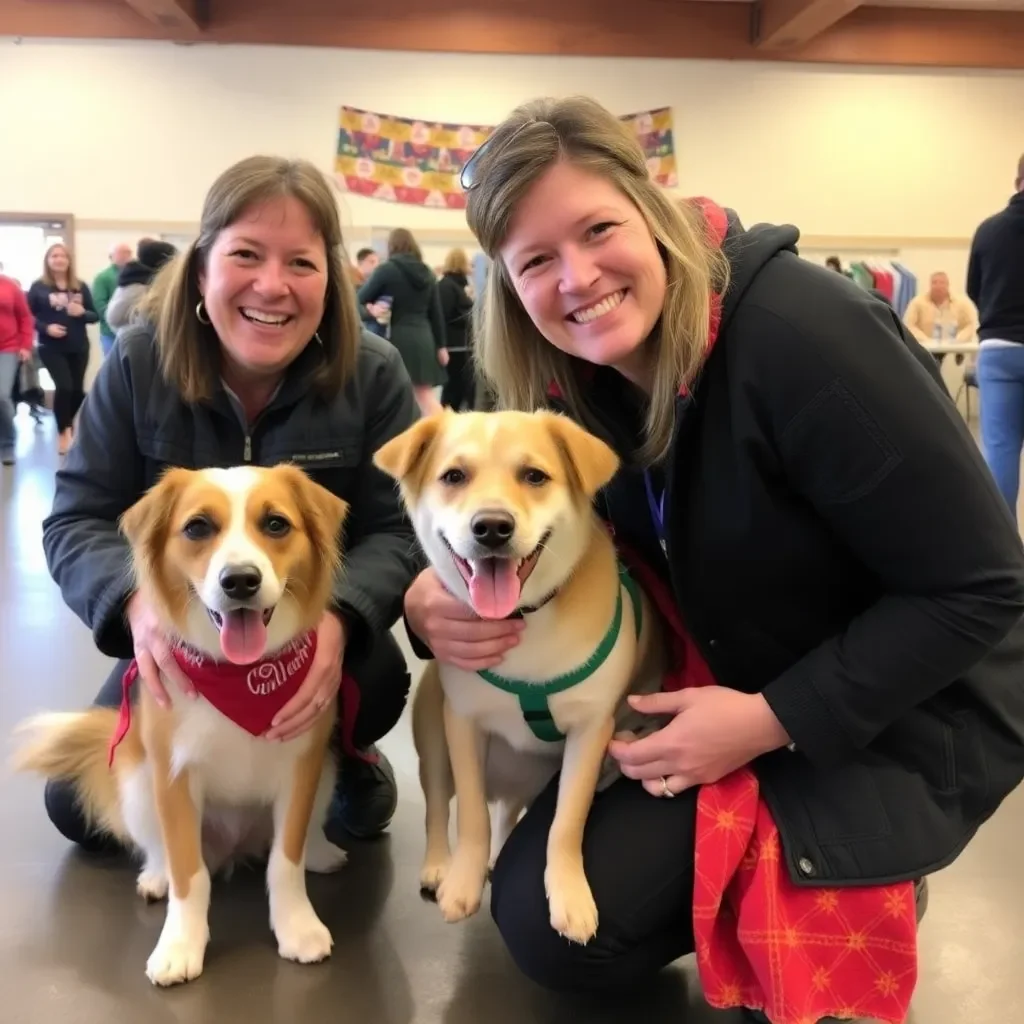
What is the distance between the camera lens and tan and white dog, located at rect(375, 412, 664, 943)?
4.62ft

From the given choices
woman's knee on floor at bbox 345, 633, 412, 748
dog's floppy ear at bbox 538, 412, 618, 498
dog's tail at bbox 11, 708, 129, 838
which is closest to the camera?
dog's floppy ear at bbox 538, 412, 618, 498

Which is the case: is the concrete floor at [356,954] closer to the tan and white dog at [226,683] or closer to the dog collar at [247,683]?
the tan and white dog at [226,683]

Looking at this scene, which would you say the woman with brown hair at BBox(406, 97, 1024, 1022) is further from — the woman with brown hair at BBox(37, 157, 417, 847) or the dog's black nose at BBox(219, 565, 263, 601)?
the woman with brown hair at BBox(37, 157, 417, 847)

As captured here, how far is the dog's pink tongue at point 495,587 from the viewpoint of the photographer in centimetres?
142

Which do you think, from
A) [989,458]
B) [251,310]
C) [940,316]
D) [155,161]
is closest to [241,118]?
[155,161]

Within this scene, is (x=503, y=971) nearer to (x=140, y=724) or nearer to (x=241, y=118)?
(x=140, y=724)

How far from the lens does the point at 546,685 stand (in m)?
1.50

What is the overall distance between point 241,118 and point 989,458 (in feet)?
27.3

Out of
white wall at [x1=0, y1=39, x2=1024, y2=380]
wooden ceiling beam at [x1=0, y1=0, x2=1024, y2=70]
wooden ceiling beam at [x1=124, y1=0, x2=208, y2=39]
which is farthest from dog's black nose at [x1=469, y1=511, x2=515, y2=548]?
wooden ceiling beam at [x1=0, y1=0, x2=1024, y2=70]

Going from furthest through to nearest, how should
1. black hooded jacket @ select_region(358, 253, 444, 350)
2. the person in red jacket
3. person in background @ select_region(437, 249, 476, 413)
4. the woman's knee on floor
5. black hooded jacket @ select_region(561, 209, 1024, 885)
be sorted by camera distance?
1. person in background @ select_region(437, 249, 476, 413)
2. black hooded jacket @ select_region(358, 253, 444, 350)
3. the person in red jacket
4. the woman's knee on floor
5. black hooded jacket @ select_region(561, 209, 1024, 885)

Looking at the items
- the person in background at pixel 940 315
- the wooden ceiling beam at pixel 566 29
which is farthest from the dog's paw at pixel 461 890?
the wooden ceiling beam at pixel 566 29

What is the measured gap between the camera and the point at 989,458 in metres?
4.32

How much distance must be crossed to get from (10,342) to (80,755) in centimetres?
626

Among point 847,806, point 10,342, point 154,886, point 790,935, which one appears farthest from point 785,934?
point 10,342
